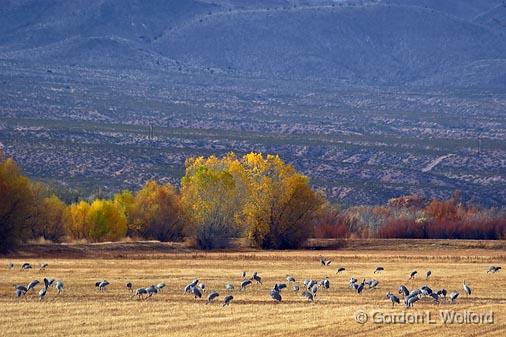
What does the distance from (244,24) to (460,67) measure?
125ft

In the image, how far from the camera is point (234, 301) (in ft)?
108

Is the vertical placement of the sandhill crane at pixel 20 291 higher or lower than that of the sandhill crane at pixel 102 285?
lower

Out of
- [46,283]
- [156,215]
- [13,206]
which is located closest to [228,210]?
[156,215]

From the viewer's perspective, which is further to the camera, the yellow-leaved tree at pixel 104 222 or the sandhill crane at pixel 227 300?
the yellow-leaved tree at pixel 104 222

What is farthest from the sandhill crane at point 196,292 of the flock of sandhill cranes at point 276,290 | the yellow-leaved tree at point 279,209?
the yellow-leaved tree at point 279,209

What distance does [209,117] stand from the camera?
5153 inches

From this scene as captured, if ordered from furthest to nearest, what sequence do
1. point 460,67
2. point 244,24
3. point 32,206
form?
point 244,24, point 460,67, point 32,206

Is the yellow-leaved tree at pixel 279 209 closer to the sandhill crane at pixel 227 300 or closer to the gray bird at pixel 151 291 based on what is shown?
the gray bird at pixel 151 291

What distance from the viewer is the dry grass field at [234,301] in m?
27.0

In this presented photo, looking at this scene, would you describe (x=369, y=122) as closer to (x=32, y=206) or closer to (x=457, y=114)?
(x=457, y=114)

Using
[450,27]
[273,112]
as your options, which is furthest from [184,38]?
[273,112]

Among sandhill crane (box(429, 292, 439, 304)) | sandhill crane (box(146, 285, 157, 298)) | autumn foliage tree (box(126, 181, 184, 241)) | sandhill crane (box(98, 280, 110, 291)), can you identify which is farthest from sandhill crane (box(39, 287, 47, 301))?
autumn foliage tree (box(126, 181, 184, 241))

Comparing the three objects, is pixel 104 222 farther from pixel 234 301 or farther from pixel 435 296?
pixel 435 296

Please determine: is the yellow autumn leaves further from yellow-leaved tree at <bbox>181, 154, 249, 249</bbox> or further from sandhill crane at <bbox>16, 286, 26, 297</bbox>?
sandhill crane at <bbox>16, 286, 26, 297</bbox>
